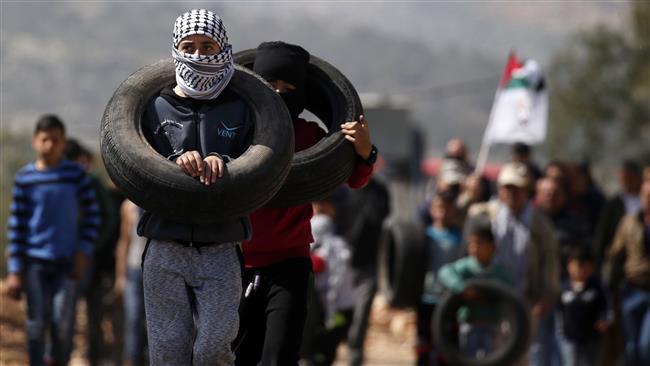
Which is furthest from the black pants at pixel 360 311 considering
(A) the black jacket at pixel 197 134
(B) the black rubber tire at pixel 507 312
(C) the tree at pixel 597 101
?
(C) the tree at pixel 597 101

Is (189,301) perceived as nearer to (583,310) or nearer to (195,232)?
(195,232)

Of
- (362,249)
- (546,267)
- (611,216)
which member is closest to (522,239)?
(546,267)

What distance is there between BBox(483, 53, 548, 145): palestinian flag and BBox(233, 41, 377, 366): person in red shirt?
897 cm

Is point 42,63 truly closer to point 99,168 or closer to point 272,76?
point 99,168

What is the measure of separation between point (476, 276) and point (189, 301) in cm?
627

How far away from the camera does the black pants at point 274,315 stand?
8.07 metres

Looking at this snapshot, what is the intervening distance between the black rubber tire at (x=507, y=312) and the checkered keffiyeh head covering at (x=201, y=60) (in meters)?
6.16

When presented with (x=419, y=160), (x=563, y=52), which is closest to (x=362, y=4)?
(x=563, y=52)

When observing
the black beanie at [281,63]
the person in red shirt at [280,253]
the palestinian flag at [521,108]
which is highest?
the palestinian flag at [521,108]

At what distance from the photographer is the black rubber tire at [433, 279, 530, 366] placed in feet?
43.3

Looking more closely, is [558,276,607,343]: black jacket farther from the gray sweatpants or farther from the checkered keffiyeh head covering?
the checkered keffiyeh head covering

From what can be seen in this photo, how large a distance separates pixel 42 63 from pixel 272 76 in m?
90.8

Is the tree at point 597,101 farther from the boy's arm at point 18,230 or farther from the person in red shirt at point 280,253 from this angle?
the person in red shirt at point 280,253

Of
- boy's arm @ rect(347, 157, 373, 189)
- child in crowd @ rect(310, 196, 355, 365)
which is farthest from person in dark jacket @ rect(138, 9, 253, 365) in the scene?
child in crowd @ rect(310, 196, 355, 365)
